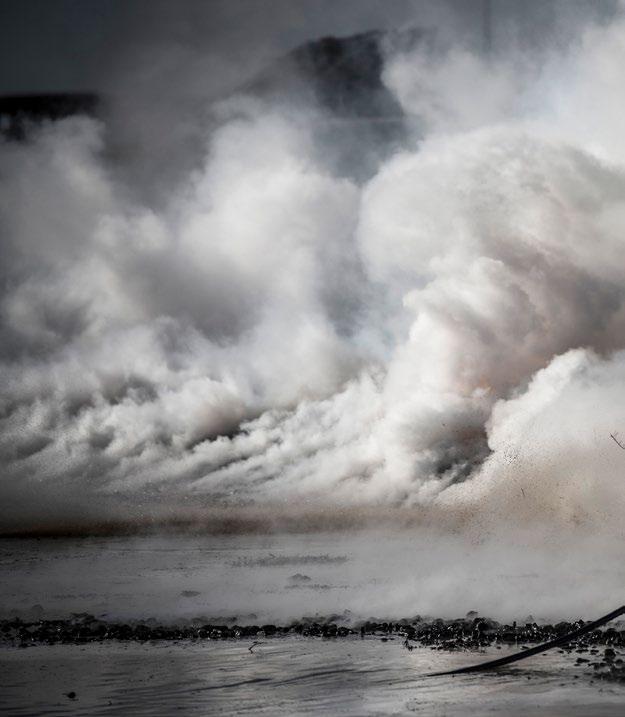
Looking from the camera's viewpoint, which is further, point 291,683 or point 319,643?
point 319,643

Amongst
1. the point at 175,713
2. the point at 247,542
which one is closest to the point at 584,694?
the point at 175,713

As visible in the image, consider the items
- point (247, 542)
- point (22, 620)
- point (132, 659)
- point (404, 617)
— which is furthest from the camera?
point (247, 542)

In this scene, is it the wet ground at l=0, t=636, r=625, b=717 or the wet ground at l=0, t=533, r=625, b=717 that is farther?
the wet ground at l=0, t=533, r=625, b=717

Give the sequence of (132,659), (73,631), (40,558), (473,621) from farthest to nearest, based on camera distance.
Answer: (40,558) < (73,631) < (473,621) < (132,659)

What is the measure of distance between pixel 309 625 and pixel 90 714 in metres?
14.5

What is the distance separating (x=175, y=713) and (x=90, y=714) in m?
1.55

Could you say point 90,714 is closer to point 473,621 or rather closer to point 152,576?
point 473,621

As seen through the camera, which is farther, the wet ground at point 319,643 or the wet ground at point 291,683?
the wet ground at point 319,643

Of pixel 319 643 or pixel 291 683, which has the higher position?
pixel 319 643

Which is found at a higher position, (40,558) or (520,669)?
(40,558)

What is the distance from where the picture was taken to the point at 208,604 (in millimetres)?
42406

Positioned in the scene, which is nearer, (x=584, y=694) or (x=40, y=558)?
(x=584, y=694)

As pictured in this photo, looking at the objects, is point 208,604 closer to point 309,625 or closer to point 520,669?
point 309,625

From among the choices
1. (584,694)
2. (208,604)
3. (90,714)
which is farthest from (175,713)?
(208,604)
